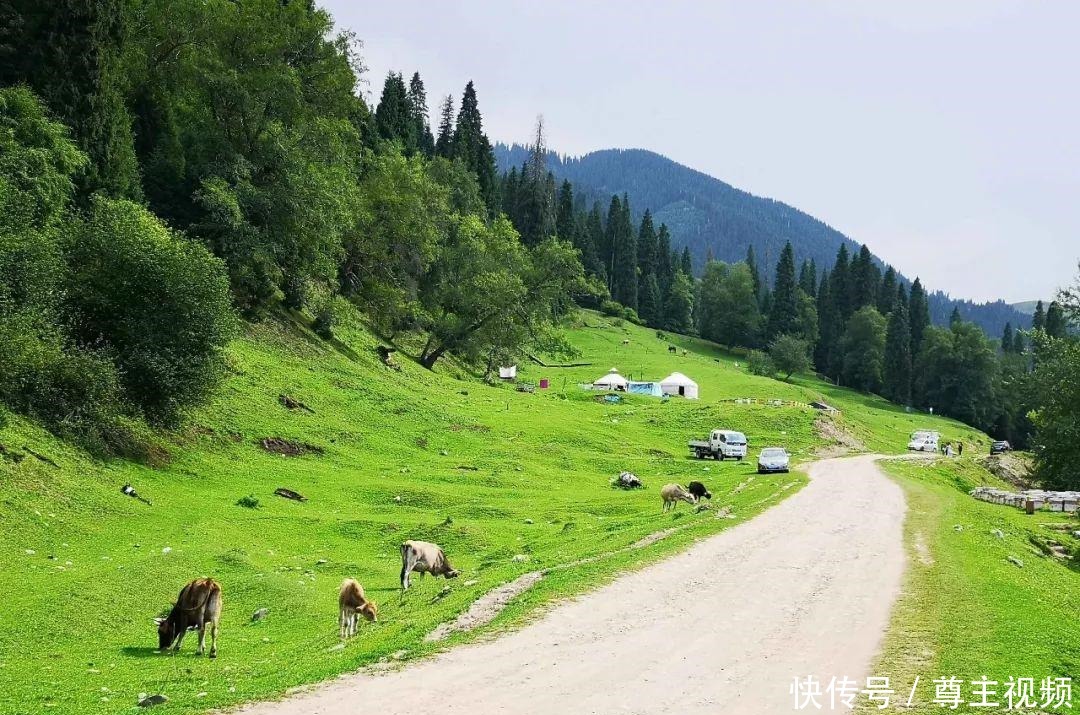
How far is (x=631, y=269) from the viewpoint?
165m

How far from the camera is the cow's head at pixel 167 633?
49.5ft

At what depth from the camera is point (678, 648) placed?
1288 cm

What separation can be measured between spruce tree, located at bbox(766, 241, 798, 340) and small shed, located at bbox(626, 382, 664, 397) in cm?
6944

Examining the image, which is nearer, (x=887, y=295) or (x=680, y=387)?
(x=680, y=387)

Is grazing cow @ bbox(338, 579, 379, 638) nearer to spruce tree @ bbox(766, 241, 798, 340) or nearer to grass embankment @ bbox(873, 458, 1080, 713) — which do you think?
grass embankment @ bbox(873, 458, 1080, 713)

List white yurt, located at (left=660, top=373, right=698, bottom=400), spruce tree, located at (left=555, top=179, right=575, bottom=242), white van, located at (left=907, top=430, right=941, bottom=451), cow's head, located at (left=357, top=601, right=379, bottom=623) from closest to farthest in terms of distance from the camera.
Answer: cow's head, located at (left=357, top=601, right=379, bottom=623) < white van, located at (left=907, top=430, right=941, bottom=451) < white yurt, located at (left=660, top=373, right=698, bottom=400) < spruce tree, located at (left=555, top=179, right=575, bottom=242)

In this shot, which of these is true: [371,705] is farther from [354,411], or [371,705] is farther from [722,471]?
[722,471]

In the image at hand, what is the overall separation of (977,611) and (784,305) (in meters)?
152

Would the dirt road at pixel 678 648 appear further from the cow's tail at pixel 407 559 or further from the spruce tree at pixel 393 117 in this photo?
the spruce tree at pixel 393 117

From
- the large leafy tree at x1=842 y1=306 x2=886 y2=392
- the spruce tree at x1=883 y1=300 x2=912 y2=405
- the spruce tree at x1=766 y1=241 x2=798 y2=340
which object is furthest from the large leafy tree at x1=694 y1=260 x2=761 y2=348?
the spruce tree at x1=883 y1=300 x2=912 y2=405

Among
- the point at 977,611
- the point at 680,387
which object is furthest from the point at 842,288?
the point at 977,611

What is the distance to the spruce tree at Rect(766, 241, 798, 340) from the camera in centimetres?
15925

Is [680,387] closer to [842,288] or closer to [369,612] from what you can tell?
[369,612]

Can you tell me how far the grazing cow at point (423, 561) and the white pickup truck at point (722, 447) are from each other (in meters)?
40.3
